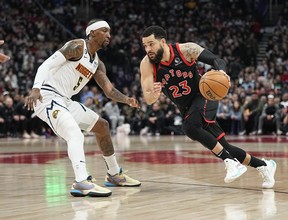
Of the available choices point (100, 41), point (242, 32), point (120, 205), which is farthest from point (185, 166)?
point (242, 32)

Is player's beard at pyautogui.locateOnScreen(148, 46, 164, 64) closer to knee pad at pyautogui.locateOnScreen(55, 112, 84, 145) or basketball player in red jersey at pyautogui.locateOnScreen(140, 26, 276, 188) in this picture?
basketball player in red jersey at pyautogui.locateOnScreen(140, 26, 276, 188)

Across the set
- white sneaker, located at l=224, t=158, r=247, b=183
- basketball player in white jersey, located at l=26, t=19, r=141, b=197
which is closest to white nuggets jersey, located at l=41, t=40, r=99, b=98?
basketball player in white jersey, located at l=26, t=19, r=141, b=197

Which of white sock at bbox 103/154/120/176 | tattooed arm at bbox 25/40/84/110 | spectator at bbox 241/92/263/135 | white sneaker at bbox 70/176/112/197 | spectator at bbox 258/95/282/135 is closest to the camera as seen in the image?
white sneaker at bbox 70/176/112/197

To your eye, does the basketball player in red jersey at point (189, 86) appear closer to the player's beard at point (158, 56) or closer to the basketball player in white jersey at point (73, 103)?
the player's beard at point (158, 56)

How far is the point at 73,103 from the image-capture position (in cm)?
697

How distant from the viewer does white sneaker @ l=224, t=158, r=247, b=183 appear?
21.8ft

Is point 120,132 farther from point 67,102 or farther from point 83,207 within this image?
point 83,207

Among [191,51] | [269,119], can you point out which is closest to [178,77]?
[191,51]

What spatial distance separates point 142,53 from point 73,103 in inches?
730

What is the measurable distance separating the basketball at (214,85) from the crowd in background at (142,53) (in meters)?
12.4

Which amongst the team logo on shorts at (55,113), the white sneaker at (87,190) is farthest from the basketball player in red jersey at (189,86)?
the white sneaker at (87,190)

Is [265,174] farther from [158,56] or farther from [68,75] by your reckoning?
[68,75]

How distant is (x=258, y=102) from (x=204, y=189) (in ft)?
46.2

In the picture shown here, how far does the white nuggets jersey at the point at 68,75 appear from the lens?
6816mm
